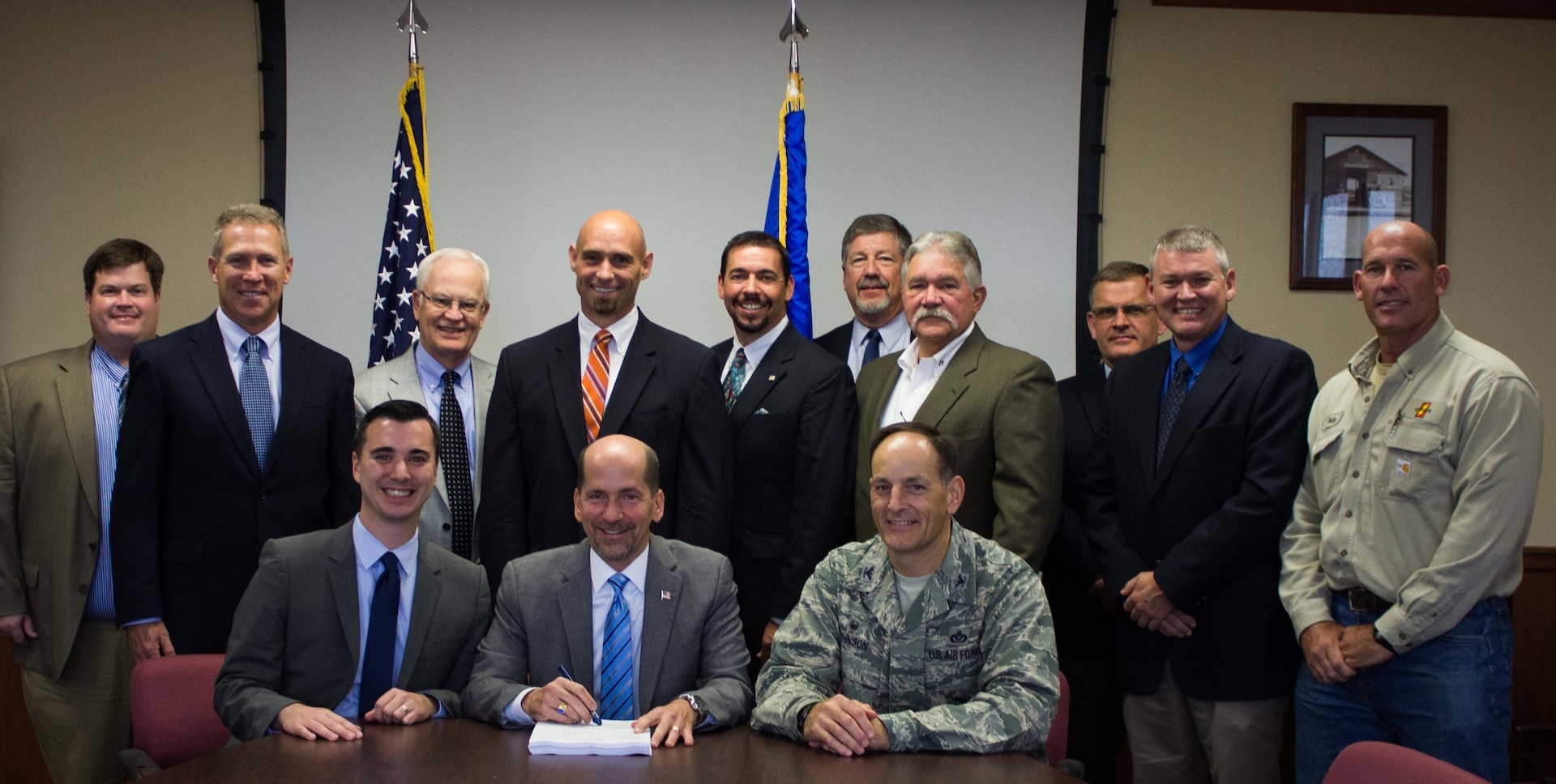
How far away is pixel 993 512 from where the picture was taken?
3.46 metres

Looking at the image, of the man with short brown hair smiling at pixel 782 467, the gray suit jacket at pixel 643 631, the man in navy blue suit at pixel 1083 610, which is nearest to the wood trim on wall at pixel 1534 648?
the man in navy blue suit at pixel 1083 610

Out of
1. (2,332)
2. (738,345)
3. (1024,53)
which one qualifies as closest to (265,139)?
(2,332)

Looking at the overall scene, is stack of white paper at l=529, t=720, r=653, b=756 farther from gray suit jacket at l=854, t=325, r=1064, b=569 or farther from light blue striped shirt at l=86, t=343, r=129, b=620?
light blue striped shirt at l=86, t=343, r=129, b=620

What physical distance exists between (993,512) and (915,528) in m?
0.95

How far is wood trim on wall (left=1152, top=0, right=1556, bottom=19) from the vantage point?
491 cm

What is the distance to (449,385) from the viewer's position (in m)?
3.66

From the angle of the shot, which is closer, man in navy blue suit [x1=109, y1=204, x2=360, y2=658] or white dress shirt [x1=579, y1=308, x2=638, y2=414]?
man in navy blue suit [x1=109, y1=204, x2=360, y2=658]

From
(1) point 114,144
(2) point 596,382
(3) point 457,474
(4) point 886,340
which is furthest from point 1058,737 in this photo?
(1) point 114,144

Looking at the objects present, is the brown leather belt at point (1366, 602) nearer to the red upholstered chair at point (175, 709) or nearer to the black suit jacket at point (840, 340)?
the black suit jacket at point (840, 340)

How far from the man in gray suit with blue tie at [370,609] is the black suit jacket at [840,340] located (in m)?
1.74

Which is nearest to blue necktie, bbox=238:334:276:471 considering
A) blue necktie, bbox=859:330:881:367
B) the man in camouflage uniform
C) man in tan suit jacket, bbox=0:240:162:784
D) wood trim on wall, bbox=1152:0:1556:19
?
man in tan suit jacket, bbox=0:240:162:784

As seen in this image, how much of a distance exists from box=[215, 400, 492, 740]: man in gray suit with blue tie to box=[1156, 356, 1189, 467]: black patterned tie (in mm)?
1913

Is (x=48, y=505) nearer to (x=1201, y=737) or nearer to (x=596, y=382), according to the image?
(x=596, y=382)

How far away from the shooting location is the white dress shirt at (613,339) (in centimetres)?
356
